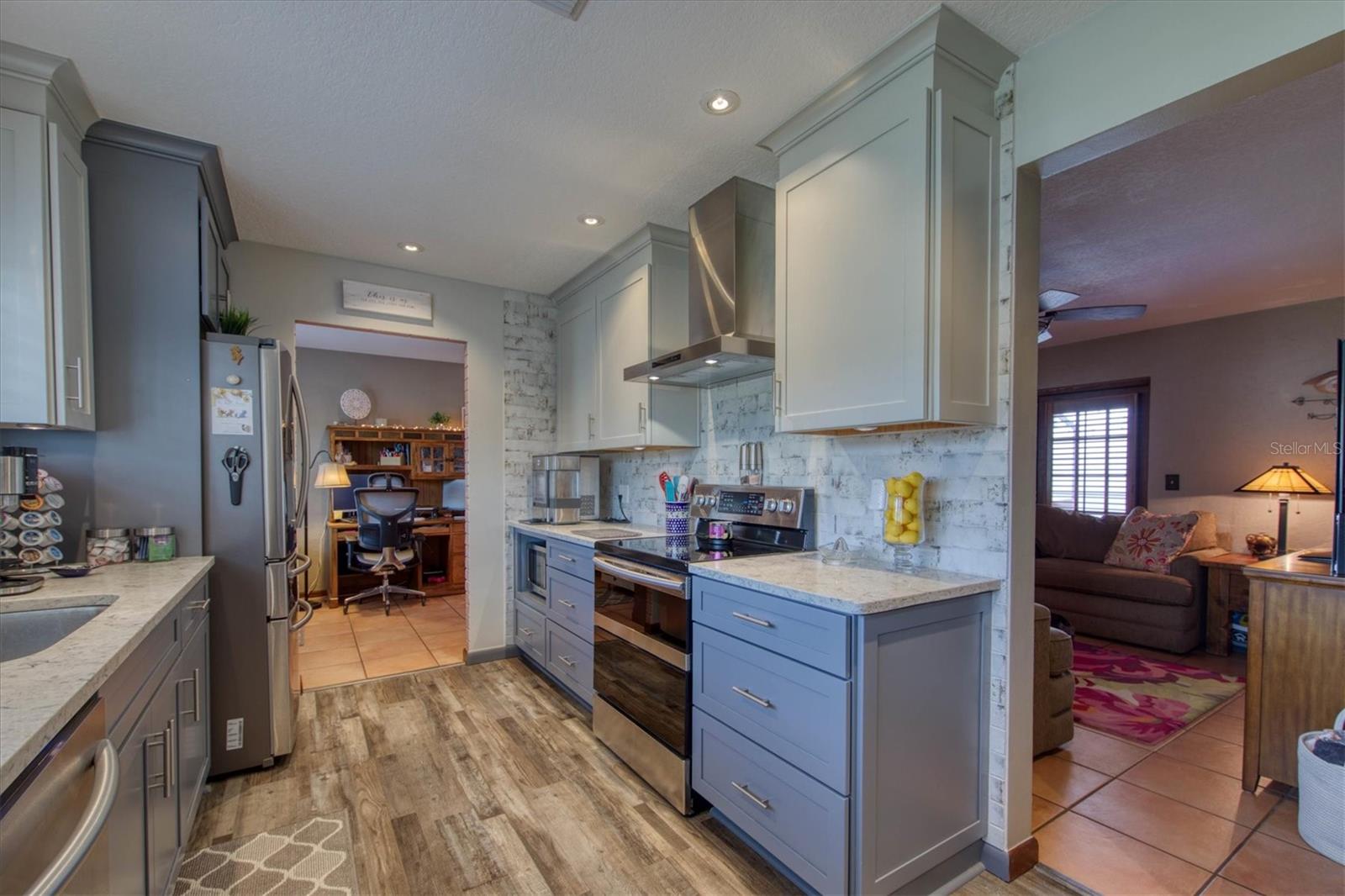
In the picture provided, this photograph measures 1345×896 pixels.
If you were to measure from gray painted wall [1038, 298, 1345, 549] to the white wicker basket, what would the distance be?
3.22 m

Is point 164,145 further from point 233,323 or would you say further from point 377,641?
point 377,641

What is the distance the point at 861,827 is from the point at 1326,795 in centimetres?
176

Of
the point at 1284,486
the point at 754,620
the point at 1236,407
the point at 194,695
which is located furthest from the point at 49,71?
the point at 1236,407

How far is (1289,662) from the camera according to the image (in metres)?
2.27

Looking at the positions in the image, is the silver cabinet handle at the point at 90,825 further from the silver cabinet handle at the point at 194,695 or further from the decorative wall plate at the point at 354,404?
the decorative wall plate at the point at 354,404

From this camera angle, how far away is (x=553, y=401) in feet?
14.0

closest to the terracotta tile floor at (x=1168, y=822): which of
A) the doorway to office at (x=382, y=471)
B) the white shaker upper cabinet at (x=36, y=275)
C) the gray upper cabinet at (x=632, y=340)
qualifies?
the gray upper cabinet at (x=632, y=340)

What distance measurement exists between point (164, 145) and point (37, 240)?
63 centimetres

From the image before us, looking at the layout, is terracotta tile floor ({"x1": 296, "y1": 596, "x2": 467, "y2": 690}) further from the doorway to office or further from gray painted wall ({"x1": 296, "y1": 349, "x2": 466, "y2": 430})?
gray painted wall ({"x1": 296, "y1": 349, "x2": 466, "y2": 430})

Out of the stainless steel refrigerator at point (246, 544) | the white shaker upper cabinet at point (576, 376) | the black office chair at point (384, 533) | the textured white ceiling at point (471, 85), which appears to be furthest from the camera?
the black office chair at point (384, 533)

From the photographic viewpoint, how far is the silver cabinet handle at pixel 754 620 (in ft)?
5.82

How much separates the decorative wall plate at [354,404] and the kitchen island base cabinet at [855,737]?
5542 millimetres

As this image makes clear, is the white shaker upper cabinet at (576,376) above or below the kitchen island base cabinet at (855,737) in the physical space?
above

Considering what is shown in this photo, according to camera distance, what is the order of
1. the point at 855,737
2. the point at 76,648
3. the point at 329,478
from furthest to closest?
1. the point at 329,478
2. the point at 855,737
3. the point at 76,648
